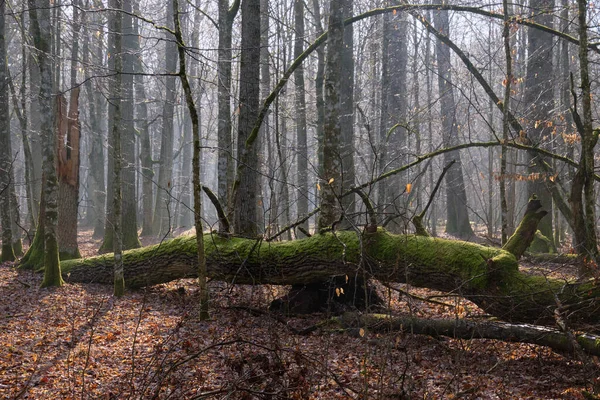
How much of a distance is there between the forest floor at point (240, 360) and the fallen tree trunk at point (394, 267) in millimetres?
434

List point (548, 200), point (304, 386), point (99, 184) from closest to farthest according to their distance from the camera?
point (304, 386), point (548, 200), point (99, 184)

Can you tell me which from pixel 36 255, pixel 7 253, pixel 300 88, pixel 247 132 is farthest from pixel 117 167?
pixel 300 88

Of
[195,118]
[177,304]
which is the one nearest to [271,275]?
[177,304]

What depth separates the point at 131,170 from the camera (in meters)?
17.4

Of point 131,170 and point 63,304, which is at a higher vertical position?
point 131,170

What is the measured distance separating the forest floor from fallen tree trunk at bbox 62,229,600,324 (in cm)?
43

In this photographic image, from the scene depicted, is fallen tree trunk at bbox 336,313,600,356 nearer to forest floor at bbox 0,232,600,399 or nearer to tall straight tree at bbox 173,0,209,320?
forest floor at bbox 0,232,600,399

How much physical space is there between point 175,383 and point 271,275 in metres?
3.53

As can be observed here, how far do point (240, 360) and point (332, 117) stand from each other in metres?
4.61

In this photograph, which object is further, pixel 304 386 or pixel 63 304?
pixel 63 304

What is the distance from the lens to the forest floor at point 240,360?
4.44 meters

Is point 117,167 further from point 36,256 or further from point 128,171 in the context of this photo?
point 128,171

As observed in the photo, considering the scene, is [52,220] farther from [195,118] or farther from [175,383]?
[175,383]

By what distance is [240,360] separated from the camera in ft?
15.4
